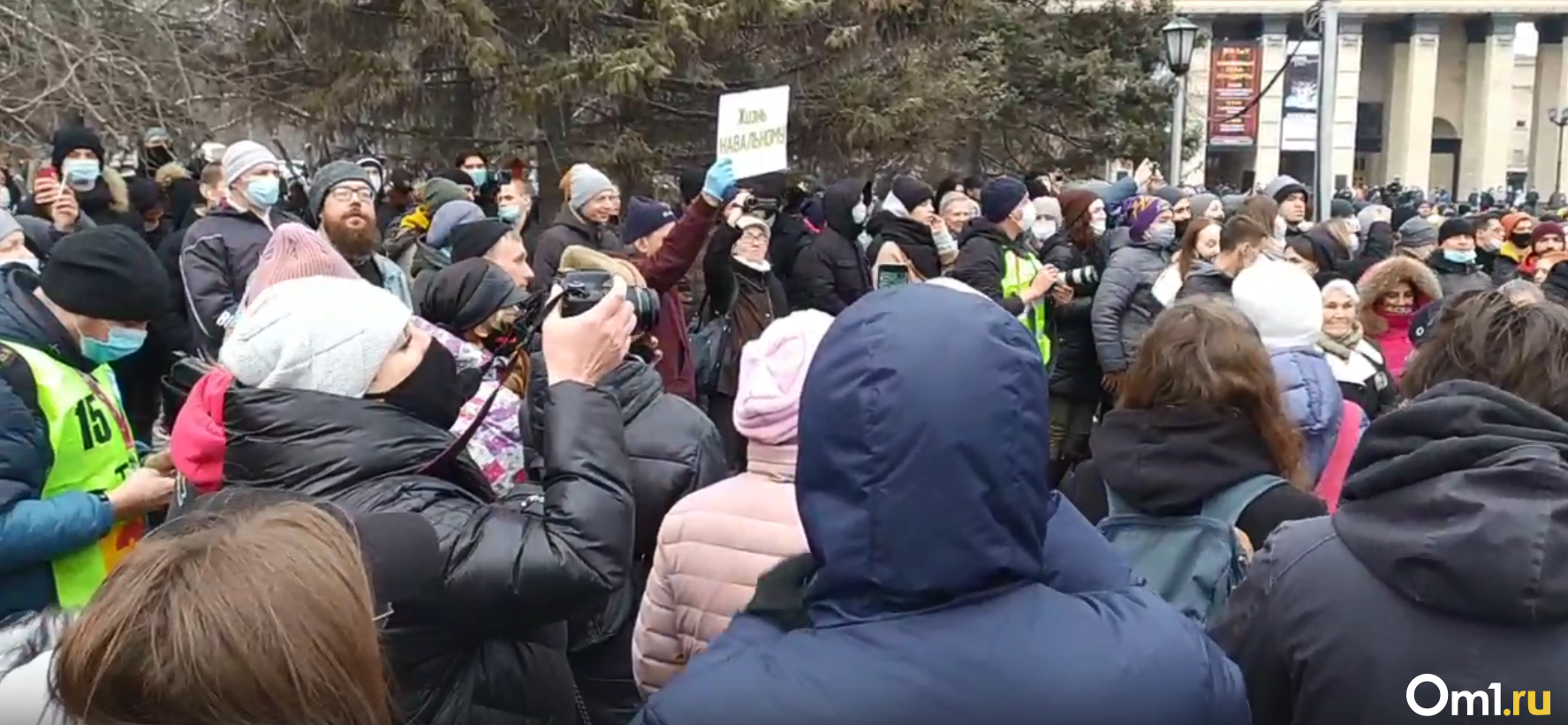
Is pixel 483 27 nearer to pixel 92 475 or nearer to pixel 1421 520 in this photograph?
pixel 92 475

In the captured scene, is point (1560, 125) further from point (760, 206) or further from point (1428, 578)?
point (1428, 578)

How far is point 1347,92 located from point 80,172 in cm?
6909

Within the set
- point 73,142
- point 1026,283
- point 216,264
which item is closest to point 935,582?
point 216,264

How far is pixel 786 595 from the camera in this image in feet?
5.92

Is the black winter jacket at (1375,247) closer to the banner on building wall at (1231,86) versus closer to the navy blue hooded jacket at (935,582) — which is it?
the navy blue hooded jacket at (935,582)

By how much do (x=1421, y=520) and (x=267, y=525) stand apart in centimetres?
160

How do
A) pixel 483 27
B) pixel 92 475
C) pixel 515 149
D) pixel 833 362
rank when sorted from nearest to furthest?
1. pixel 833 362
2. pixel 92 475
3. pixel 483 27
4. pixel 515 149

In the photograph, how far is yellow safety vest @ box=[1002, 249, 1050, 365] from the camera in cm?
781

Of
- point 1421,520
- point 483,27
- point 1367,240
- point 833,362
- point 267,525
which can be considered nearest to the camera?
point 267,525

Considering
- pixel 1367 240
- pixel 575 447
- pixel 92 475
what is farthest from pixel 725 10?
pixel 575 447

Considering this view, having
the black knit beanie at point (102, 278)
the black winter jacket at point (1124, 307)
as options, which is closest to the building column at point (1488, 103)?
the black winter jacket at point (1124, 307)

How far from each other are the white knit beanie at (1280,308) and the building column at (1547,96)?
7493 centimetres

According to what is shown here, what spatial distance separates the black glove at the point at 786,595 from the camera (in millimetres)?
1781

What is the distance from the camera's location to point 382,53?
44.0 ft
